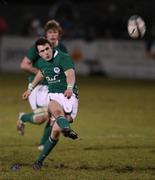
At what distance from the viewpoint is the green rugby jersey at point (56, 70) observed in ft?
30.9

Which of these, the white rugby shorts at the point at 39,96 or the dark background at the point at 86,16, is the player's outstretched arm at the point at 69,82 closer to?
the white rugby shorts at the point at 39,96

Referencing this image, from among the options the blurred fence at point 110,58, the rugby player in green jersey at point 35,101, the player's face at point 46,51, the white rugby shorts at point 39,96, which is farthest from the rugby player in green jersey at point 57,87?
the blurred fence at point 110,58

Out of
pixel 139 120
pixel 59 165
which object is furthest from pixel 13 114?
pixel 59 165

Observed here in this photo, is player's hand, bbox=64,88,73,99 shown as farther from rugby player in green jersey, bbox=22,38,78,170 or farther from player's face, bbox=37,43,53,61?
player's face, bbox=37,43,53,61

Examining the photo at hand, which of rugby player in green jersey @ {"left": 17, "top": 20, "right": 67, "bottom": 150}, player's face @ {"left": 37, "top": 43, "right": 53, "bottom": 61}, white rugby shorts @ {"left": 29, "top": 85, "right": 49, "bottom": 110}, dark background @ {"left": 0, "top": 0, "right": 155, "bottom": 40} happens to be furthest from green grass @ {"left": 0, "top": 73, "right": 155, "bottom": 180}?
dark background @ {"left": 0, "top": 0, "right": 155, "bottom": 40}

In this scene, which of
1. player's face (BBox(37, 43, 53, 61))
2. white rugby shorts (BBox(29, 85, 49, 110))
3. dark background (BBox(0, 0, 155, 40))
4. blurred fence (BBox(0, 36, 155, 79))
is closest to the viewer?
player's face (BBox(37, 43, 53, 61))

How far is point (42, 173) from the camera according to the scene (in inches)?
348

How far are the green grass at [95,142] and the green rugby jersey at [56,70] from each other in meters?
1.11

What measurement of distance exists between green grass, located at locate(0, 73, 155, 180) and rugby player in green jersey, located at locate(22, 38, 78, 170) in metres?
0.46

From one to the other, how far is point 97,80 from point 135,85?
262 centimetres

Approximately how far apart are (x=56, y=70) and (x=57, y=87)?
A: 0.26 metres

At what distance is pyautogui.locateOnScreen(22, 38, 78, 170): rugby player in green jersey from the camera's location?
9.10m

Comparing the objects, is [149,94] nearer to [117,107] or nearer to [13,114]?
[117,107]

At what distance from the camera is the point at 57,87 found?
957 cm
